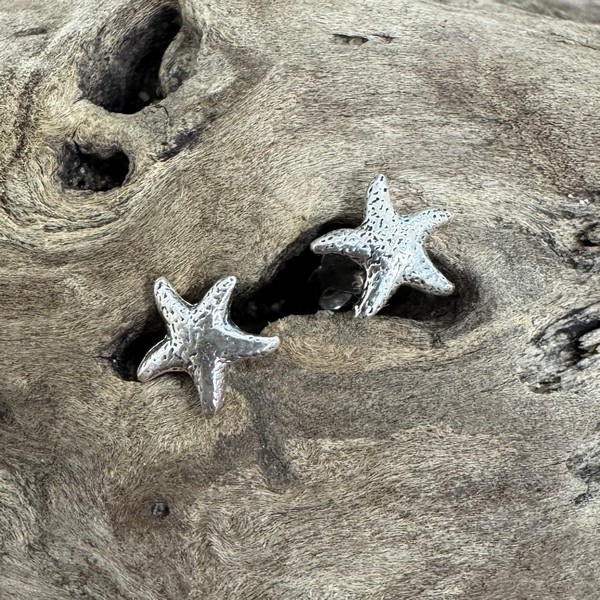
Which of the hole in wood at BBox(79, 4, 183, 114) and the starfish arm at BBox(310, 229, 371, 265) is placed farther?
the hole in wood at BBox(79, 4, 183, 114)

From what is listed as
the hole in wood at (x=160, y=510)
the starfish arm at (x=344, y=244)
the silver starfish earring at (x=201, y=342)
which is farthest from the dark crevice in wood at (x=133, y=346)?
the starfish arm at (x=344, y=244)

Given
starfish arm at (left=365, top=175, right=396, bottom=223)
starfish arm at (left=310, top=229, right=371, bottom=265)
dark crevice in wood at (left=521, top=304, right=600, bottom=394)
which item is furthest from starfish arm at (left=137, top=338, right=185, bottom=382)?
dark crevice in wood at (left=521, top=304, right=600, bottom=394)

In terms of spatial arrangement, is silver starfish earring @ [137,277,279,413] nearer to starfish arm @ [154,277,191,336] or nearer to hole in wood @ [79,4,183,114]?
starfish arm @ [154,277,191,336]

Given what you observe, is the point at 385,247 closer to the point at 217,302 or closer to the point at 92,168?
the point at 217,302

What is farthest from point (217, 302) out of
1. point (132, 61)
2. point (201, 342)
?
point (132, 61)

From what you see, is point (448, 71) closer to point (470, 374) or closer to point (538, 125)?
point (538, 125)

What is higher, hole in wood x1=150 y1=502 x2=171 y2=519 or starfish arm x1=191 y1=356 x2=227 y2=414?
starfish arm x1=191 y1=356 x2=227 y2=414

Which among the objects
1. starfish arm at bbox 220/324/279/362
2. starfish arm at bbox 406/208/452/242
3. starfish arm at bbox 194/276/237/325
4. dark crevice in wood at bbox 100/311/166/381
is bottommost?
dark crevice in wood at bbox 100/311/166/381
